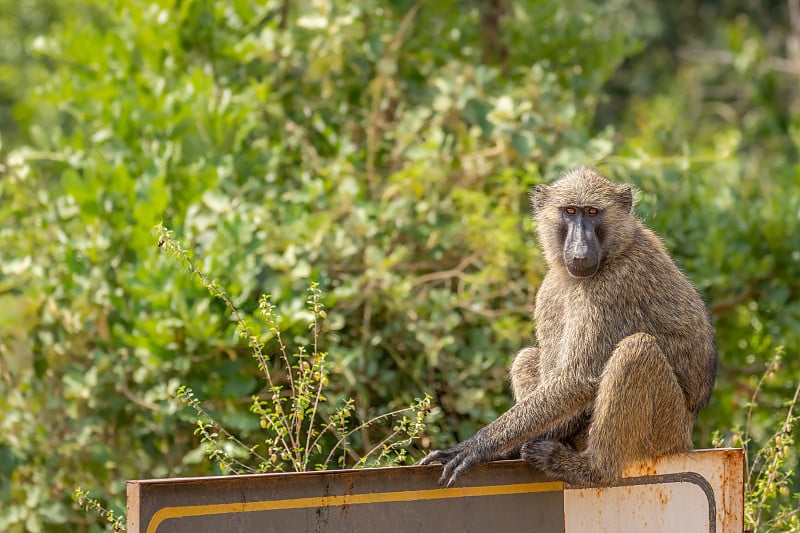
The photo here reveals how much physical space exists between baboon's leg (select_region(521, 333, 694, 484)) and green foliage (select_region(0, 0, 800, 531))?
1232 mm

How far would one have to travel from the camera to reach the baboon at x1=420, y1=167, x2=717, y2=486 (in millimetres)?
3639

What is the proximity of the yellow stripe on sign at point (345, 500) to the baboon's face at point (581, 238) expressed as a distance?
2.92 ft

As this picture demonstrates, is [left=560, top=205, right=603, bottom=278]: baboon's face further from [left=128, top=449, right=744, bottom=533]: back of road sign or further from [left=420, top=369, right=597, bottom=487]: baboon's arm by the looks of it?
[left=128, top=449, right=744, bottom=533]: back of road sign

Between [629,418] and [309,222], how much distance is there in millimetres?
2500

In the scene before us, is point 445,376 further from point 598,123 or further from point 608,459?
point 598,123

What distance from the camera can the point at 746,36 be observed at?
1384 cm

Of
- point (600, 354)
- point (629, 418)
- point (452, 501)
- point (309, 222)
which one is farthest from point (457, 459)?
point (309, 222)

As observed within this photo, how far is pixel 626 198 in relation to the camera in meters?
4.26

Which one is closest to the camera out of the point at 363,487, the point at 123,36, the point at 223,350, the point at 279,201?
the point at 363,487

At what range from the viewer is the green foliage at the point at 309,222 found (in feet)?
17.4

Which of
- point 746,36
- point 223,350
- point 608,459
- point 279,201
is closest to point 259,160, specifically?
point 279,201

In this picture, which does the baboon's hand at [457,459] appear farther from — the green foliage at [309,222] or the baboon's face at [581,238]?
the green foliage at [309,222]

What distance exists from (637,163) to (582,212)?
2165 mm

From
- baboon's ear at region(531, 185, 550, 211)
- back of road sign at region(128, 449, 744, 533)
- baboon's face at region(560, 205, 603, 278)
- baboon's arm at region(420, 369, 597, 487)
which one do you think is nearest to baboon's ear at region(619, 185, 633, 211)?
baboon's face at region(560, 205, 603, 278)
